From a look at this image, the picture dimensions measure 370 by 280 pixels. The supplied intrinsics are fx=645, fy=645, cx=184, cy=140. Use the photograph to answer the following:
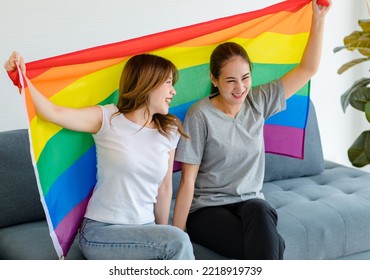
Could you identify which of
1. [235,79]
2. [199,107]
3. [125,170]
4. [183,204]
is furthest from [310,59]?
[125,170]

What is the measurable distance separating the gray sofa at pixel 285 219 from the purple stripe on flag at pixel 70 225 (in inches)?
2.6

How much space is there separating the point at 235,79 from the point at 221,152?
30 cm

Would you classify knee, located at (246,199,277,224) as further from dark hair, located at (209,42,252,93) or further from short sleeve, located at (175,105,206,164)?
dark hair, located at (209,42,252,93)

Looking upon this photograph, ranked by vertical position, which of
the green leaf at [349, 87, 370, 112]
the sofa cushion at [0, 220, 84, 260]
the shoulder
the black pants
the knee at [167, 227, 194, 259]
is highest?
the shoulder

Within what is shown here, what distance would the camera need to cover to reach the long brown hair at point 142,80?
237cm

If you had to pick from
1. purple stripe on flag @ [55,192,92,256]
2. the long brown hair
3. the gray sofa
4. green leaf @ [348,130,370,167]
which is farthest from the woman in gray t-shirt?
green leaf @ [348,130,370,167]

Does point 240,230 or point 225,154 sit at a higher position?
point 225,154

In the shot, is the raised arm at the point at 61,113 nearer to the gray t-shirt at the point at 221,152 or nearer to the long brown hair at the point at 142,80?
the long brown hair at the point at 142,80

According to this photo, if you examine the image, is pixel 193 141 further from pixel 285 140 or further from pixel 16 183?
pixel 16 183

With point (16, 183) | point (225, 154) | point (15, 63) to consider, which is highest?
point (15, 63)

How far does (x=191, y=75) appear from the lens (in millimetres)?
2723

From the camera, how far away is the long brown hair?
93.4 inches

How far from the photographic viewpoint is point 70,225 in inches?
95.8

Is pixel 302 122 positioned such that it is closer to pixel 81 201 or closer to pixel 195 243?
pixel 195 243
